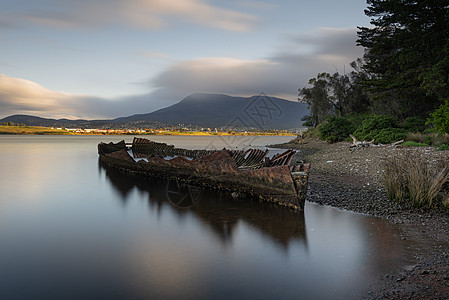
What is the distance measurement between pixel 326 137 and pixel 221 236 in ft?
92.8

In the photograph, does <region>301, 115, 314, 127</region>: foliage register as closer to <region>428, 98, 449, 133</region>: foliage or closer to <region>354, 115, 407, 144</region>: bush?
<region>354, 115, 407, 144</region>: bush

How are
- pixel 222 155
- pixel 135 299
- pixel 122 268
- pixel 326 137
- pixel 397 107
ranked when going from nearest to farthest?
pixel 135 299, pixel 122 268, pixel 222 155, pixel 397 107, pixel 326 137

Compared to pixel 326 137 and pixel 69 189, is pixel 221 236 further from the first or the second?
pixel 326 137

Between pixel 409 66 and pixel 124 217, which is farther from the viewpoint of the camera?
pixel 409 66

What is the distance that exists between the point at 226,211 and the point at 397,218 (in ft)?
14.4

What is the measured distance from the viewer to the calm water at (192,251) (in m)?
4.41

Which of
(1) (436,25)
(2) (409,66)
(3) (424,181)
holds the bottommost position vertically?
(3) (424,181)

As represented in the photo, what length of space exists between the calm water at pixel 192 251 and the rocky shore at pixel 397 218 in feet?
1.01

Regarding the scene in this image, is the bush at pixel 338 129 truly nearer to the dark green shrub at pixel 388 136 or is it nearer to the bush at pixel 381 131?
the bush at pixel 381 131

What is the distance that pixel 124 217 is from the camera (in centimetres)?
905

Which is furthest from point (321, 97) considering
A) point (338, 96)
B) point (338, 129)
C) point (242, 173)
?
point (242, 173)

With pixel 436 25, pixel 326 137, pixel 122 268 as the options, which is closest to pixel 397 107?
pixel 326 137

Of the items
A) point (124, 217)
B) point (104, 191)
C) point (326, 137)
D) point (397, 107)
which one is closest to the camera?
point (124, 217)

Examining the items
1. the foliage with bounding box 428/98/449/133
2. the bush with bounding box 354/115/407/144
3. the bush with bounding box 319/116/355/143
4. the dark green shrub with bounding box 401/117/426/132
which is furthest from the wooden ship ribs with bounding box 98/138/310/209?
the bush with bounding box 319/116/355/143
